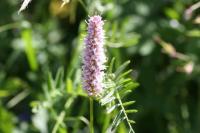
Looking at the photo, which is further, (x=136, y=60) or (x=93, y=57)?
(x=136, y=60)

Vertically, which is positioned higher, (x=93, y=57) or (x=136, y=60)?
(x=136, y=60)

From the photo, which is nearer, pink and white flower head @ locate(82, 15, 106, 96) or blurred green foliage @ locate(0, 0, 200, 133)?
pink and white flower head @ locate(82, 15, 106, 96)

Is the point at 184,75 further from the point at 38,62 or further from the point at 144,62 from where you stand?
the point at 38,62

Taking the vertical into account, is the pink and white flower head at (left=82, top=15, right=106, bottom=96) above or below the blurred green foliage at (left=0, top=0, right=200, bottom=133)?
below

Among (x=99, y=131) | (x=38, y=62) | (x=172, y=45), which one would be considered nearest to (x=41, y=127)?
(x=99, y=131)
